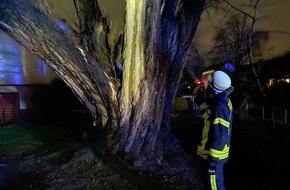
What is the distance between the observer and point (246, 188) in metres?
7.70

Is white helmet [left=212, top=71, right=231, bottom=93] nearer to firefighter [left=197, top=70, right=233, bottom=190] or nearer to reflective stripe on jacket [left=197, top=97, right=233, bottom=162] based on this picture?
firefighter [left=197, top=70, right=233, bottom=190]

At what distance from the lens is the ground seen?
5.79 m

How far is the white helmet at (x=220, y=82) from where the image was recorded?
4.72 meters

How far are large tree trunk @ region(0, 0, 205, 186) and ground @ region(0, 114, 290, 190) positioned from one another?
59 cm

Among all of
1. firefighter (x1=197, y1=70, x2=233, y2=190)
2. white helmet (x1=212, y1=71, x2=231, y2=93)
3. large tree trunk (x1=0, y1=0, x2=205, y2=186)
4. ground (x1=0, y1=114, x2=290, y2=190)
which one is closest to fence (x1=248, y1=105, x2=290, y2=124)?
ground (x1=0, y1=114, x2=290, y2=190)

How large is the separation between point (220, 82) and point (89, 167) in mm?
3033

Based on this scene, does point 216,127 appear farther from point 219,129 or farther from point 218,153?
point 218,153

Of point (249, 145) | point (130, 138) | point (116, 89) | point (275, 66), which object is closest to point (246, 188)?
point (130, 138)

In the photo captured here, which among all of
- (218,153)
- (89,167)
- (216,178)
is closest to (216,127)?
(218,153)

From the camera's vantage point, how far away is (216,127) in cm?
458

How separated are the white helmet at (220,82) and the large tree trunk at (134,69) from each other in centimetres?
201

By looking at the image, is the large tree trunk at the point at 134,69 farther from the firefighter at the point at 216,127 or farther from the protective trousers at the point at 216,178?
the protective trousers at the point at 216,178

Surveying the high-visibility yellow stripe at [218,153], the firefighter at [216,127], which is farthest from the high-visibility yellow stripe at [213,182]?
the high-visibility yellow stripe at [218,153]

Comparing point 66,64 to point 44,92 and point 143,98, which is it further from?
point 44,92
